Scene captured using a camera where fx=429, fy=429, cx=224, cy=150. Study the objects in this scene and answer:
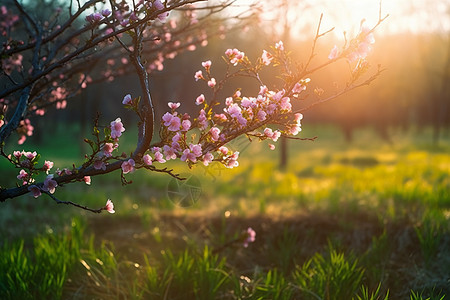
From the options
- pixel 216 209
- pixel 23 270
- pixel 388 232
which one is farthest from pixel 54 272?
pixel 388 232

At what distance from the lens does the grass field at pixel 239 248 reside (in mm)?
3648

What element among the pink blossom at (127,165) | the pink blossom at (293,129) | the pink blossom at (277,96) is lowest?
the pink blossom at (127,165)

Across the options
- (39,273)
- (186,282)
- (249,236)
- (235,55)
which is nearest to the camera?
(235,55)

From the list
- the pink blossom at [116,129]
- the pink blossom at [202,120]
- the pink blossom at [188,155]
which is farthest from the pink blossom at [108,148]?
the pink blossom at [202,120]

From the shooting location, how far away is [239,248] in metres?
4.91

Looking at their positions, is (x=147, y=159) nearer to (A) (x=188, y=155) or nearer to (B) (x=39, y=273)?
(A) (x=188, y=155)

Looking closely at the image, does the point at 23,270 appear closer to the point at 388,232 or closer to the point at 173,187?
the point at 388,232

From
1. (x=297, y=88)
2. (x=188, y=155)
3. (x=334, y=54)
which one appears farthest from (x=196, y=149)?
(x=334, y=54)

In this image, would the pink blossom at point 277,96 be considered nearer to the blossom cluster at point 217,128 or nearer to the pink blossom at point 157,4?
the blossom cluster at point 217,128

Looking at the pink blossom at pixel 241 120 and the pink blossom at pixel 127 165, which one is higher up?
the pink blossom at pixel 241 120

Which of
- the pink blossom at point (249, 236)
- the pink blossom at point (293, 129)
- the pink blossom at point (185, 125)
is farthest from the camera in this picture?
the pink blossom at point (249, 236)

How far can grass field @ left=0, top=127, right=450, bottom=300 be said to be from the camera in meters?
3.65

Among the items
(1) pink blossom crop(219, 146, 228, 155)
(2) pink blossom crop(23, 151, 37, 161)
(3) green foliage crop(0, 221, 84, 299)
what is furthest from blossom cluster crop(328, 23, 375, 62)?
(3) green foliage crop(0, 221, 84, 299)

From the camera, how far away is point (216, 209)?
258 inches
